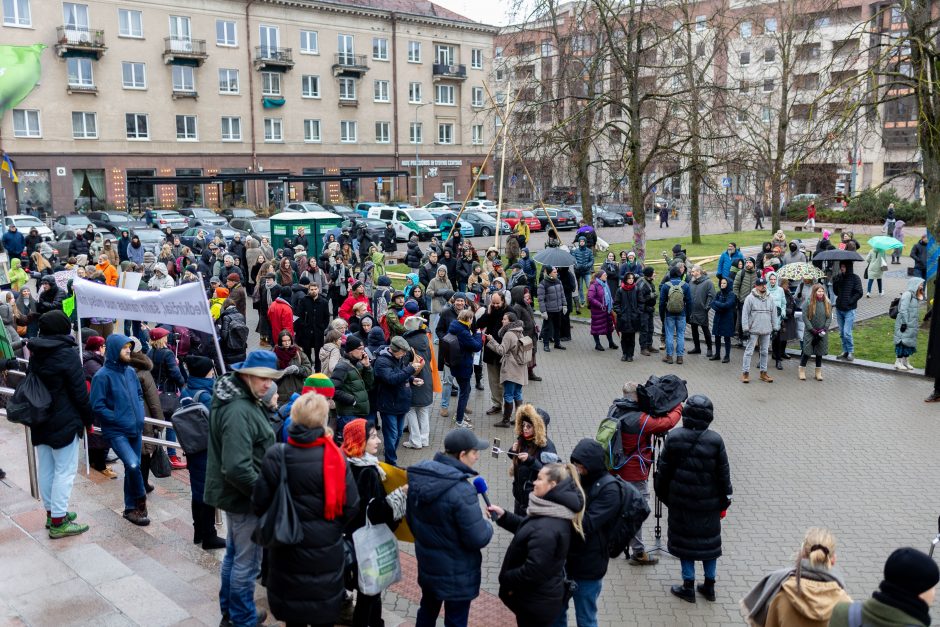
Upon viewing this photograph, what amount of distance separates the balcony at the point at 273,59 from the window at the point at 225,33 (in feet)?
5.35

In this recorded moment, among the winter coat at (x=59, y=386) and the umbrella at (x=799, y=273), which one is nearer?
the winter coat at (x=59, y=386)

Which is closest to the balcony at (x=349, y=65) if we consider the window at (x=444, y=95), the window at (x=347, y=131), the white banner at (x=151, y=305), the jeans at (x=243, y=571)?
the window at (x=347, y=131)

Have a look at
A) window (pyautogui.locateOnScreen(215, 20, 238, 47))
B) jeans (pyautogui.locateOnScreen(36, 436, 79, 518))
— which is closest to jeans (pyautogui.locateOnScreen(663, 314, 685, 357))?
jeans (pyautogui.locateOnScreen(36, 436, 79, 518))

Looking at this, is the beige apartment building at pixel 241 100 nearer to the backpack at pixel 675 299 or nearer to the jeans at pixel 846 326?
the backpack at pixel 675 299

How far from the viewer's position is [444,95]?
6488 cm

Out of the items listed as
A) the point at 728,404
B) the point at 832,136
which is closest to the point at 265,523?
the point at 728,404

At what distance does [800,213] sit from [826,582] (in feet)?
164

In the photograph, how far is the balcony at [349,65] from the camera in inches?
2292

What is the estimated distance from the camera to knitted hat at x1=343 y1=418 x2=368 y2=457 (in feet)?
18.5

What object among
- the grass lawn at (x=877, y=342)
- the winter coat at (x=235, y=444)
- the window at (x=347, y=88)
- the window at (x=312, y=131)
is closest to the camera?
the winter coat at (x=235, y=444)

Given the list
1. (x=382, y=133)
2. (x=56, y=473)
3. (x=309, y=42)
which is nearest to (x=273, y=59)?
(x=309, y=42)

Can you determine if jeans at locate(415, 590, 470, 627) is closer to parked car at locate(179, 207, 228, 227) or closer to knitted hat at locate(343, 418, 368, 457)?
knitted hat at locate(343, 418, 368, 457)

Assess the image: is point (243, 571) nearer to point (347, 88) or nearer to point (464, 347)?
point (464, 347)

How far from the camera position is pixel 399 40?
61281 mm
